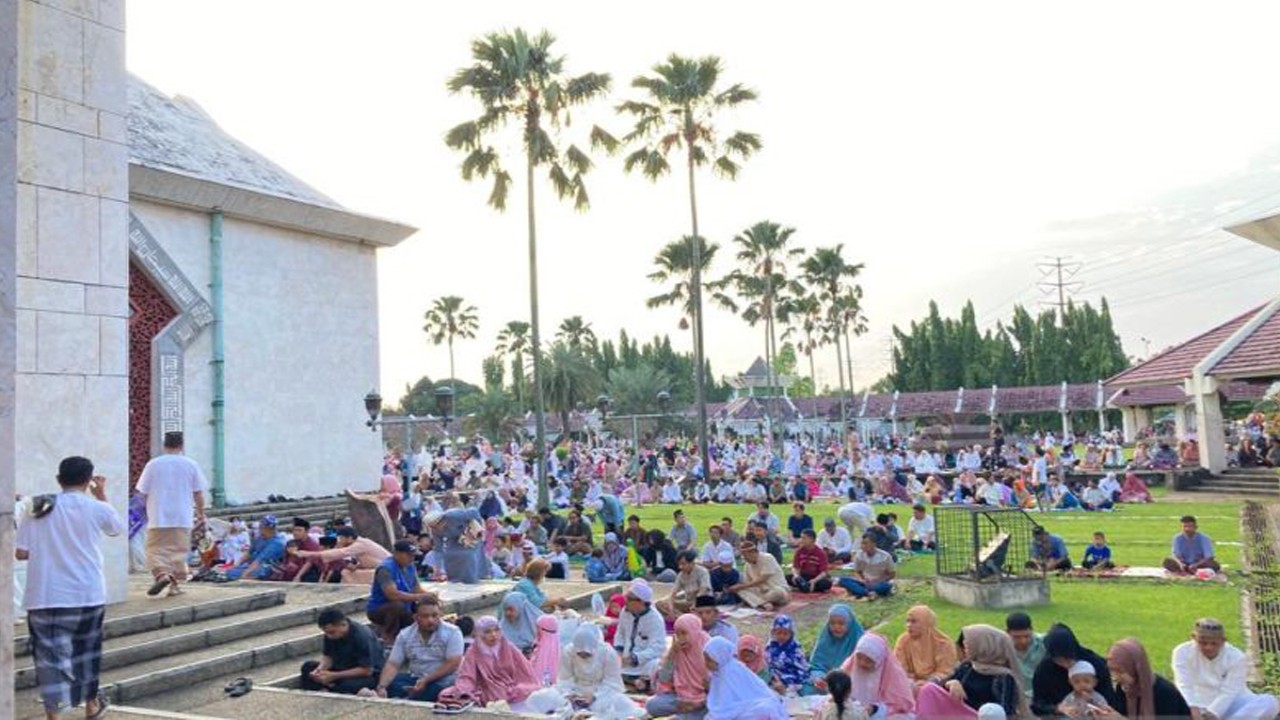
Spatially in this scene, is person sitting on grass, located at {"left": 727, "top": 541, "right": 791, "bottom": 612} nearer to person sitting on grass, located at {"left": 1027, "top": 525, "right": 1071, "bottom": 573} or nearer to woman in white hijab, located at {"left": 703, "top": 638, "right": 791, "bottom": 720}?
person sitting on grass, located at {"left": 1027, "top": 525, "right": 1071, "bottom": 573}

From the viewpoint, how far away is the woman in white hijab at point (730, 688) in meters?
6.20

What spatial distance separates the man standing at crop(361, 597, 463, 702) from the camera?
23.7 feet

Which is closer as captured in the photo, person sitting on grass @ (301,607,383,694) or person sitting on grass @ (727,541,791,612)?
person sitting on grass @ (301,607,383,694)

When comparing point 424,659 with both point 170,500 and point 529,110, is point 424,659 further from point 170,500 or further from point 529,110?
point 529,110

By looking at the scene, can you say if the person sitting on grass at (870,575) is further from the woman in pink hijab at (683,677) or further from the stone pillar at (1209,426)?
the stone pillar at (1209,426)

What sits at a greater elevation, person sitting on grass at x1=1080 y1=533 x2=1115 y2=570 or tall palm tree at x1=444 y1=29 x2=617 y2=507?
tall palm tree at x1=444 y1=29 x2=617 y2=507

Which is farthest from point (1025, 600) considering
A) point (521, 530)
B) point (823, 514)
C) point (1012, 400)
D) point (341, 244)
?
point (1012, 400)

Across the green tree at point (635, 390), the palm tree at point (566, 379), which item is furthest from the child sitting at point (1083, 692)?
the green tree at point (635, 390)

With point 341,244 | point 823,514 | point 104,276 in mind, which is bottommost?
point 823,514

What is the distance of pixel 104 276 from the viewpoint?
8.45 metres

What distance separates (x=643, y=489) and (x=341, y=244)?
1188 cm

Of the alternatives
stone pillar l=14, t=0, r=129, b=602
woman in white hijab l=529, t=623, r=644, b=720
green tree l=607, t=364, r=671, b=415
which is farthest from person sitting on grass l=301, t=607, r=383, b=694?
green tree l=607, t=364, r=671, b=415

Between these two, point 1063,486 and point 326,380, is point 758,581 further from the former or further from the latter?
point 1063,486

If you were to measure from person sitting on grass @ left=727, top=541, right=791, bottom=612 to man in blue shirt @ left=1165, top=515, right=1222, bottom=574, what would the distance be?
16.5 ft
